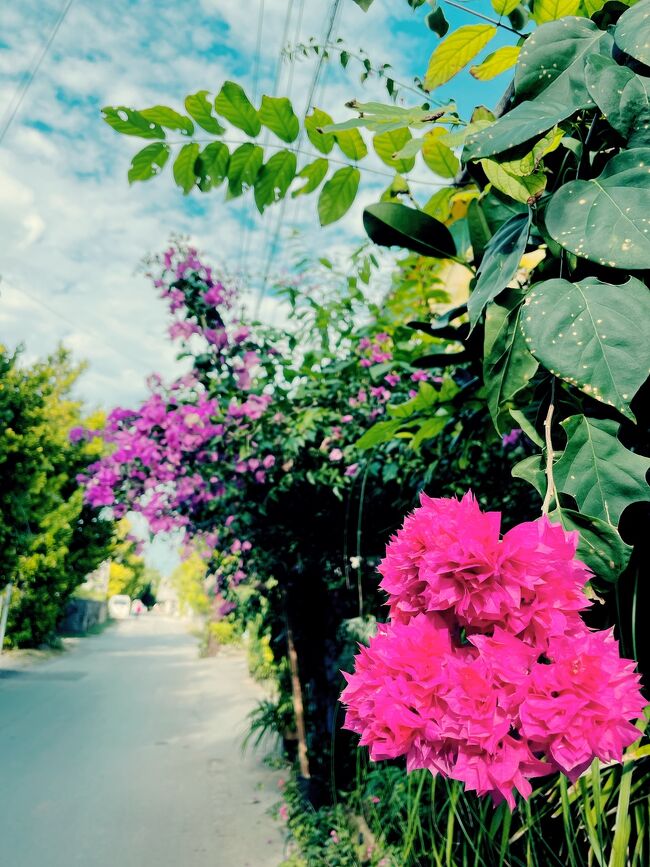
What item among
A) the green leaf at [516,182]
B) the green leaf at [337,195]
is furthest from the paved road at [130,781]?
the green leaf at [516,182]

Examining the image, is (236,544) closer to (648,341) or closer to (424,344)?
(424,344)

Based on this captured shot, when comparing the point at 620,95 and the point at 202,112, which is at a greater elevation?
the point at 202,112

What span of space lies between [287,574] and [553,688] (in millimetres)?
3998

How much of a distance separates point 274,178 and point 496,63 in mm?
429

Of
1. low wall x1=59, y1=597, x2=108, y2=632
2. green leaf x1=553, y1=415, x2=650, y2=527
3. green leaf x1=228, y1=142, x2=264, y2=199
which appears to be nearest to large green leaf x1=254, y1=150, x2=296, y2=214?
green leaf x1=228, y1=142, x2=264, y2=199

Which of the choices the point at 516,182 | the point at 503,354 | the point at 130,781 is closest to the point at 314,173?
the point at 516,182

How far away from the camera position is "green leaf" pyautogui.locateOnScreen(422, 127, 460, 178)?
1188mm

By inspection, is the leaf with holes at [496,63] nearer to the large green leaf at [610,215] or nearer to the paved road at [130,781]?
the large green leaf at [610,215]

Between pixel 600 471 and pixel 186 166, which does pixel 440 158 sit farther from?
pixel 600 471

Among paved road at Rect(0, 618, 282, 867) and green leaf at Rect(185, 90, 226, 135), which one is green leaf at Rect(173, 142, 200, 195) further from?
paved road at Rect(0, 618, 282, 867)

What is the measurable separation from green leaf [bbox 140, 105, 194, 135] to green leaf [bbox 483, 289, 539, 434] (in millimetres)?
679

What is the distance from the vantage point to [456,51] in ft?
3.50

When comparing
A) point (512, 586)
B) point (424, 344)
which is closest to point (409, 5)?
point (512, 586)

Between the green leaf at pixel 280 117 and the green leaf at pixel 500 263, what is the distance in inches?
18.1
